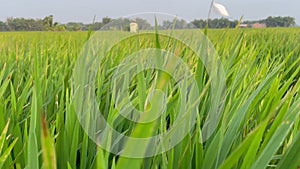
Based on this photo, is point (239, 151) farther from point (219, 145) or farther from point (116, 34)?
point (116, 34)

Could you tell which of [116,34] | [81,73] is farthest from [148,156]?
[116,34]

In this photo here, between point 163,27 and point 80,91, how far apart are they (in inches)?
22.2

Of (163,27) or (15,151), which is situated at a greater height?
(163,27)

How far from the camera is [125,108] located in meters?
0.40

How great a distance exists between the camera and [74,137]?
0.33 meters

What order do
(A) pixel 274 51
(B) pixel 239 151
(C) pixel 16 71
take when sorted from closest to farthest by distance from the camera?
(B) pixel 239 151, (C) pixel 16 71, (A) pixel 274 51

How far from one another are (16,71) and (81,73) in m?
0.29

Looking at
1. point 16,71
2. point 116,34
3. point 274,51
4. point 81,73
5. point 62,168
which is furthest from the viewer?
point 274,51

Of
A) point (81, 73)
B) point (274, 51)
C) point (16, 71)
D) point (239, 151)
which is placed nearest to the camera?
point (239, 151)

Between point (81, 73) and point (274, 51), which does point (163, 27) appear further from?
point (274, 51)

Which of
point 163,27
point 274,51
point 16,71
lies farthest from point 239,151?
point 274,51

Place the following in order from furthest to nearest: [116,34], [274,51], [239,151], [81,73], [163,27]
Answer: [274,51], [116,34], [163,27], [81,73], [239,151]

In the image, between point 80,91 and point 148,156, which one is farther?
point 80,91

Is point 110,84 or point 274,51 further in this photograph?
point 274,51
